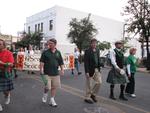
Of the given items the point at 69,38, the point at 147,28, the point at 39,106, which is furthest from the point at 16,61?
the point at 69,38

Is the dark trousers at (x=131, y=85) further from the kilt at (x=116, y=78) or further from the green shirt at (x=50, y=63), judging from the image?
the green shirt at (x=50, y=63)

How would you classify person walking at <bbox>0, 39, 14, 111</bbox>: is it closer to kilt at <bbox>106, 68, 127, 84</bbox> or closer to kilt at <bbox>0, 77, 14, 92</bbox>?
kilt at <bbox>0, 77, 14, 92</bbox>

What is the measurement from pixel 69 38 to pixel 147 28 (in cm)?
1683

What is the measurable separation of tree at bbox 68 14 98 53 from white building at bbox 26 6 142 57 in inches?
109

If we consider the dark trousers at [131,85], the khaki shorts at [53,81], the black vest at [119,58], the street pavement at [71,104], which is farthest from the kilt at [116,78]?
the khaki shorts at [53,81]

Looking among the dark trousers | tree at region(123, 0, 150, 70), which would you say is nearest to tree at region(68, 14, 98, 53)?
tree at region(123, 0, 150, 70)

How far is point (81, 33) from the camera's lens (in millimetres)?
42219

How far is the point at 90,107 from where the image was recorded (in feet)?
27.1

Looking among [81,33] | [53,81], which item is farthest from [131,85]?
[81,33]

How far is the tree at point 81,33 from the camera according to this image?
4194 centimetres

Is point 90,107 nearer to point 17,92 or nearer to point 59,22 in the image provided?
point 17,92

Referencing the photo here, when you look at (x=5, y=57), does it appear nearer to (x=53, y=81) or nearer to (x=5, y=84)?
(x=5, y=84)

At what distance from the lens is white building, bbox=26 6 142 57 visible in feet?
151

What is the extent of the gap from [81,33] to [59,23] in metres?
5.06
